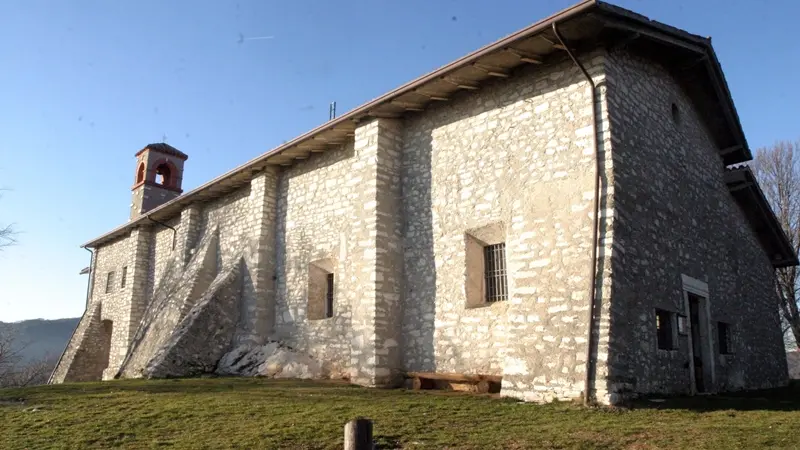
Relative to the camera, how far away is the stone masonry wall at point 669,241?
31.1ft

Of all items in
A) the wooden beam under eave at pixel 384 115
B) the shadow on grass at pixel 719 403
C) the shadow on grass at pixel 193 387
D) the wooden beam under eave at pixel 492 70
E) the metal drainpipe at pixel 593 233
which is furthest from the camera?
the wooden beam under eave at pixel 384 115

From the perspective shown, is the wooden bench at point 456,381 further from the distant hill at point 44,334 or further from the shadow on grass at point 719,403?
the distant hill at point 44,334

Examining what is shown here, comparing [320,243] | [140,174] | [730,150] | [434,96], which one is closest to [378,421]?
[434,96]

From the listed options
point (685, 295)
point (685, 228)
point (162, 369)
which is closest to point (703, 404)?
point (685, 295)

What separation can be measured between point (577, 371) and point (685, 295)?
3.64 m

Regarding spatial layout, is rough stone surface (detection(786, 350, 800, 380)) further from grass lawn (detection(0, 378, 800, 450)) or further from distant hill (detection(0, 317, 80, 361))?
distant hill (detection(0, 317, 80, 361))

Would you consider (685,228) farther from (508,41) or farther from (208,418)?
(208,418)

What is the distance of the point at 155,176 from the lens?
2686 cm

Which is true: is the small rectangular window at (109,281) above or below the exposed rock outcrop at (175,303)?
above

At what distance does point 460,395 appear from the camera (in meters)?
10.1

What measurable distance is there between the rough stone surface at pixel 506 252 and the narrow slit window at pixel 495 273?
0.52ft

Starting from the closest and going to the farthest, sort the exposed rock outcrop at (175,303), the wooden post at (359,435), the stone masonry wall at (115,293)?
the wooden post at (359,435) < the exposed rock outcrop at (175,303) < the stone masonry wall at (115,293)

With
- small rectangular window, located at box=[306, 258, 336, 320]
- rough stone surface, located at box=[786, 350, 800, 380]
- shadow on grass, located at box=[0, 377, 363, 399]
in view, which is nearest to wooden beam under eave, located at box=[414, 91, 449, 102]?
small rectangular window, located at box=[306, 258, 336, 320]

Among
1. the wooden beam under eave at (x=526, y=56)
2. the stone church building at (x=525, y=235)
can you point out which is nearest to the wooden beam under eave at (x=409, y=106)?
the stone church building at (x=525, y=235)
